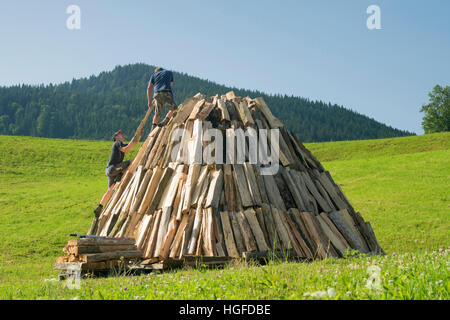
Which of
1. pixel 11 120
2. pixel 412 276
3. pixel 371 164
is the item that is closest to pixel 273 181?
pixel 412 276

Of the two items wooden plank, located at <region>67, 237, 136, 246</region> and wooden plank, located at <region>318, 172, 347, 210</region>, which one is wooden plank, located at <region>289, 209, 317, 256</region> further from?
wooden plank, located at <region>67, 237, 136, 246</region>

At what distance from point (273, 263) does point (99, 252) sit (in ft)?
11.7

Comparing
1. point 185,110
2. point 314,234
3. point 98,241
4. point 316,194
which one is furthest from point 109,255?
point 316,194

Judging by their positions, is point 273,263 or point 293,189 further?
point 293,189

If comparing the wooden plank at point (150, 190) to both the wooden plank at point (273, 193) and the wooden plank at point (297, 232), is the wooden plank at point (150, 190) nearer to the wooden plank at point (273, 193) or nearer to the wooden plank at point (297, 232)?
the wooden plank at point (273, 193)

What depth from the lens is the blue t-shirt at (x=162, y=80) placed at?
489 inches

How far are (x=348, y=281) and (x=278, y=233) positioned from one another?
5.07 metres

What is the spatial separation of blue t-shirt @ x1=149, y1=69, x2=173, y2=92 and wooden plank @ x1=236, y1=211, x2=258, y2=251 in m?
4.63

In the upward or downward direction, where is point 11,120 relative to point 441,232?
upward

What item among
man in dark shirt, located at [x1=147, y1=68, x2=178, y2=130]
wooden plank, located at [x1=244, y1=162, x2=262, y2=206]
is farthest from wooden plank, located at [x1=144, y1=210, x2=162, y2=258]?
man in dark shirt, located at [x1=147, y1=68, x2=178, y2=130]

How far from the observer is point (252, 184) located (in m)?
10.3

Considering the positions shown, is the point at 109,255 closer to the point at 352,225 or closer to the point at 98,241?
the point at 98,241
